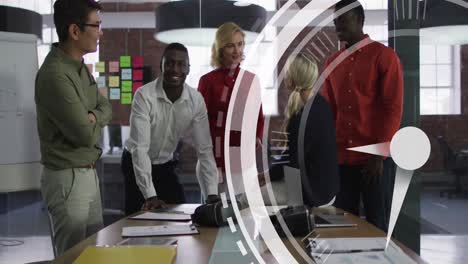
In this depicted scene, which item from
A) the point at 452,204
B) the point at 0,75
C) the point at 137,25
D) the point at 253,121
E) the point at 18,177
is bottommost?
the point at 452,204

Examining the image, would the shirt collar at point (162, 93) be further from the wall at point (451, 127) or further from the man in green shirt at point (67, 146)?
the wall at point (451, 127)

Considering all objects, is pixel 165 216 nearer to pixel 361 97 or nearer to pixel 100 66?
pixel 361 97

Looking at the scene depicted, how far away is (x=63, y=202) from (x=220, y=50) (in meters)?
1.58

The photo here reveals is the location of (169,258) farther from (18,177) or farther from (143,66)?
(143,66)

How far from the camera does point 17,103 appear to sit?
3676 mm

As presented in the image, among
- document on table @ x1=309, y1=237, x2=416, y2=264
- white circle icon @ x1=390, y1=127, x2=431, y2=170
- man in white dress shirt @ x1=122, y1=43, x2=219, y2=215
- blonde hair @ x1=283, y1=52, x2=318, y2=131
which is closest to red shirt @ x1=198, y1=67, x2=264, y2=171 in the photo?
man in white dress shirt @ x1=122, y1=43, x2=219, y2=215

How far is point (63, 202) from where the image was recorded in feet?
6.55

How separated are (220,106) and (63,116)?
1199 millimetres

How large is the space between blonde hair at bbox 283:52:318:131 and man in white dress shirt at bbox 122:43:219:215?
0.55 m

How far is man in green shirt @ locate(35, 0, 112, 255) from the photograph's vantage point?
198 cm

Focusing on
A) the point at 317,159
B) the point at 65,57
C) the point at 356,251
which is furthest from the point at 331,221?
the point at 65,57

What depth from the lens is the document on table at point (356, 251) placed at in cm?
124

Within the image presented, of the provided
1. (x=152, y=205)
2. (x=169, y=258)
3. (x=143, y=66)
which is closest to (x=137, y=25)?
(x=143, y=66)

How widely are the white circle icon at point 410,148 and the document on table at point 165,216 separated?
1793 mm
